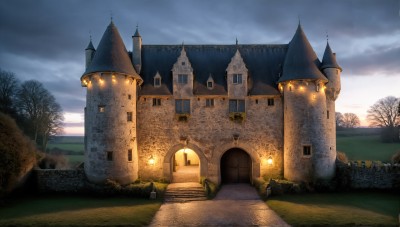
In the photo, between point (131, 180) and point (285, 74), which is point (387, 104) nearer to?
point (285, 74)

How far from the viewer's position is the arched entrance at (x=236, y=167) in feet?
92.6

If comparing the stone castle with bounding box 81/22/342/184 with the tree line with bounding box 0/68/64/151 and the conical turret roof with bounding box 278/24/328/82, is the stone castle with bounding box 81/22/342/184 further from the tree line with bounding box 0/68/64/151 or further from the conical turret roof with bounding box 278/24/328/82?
the tree line with bounding box 0/68/64/151

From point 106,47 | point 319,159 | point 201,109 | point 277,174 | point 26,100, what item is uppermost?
point 106,47

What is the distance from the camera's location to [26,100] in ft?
124

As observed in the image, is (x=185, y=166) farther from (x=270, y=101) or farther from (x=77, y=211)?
(x=77, y=211)

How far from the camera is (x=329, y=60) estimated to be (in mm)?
26078

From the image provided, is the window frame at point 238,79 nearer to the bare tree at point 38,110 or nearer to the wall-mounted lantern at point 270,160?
the wall-mounted lantern at point 270,160

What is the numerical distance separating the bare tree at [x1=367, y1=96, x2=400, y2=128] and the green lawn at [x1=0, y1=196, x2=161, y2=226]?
4975cm

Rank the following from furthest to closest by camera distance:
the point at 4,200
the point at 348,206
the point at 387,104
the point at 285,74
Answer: the point at 387,104 → the point at 285,74 → the point at 4,200 → the point at 348,206

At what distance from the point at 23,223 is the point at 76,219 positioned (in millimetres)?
2976

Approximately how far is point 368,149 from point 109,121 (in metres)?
43.5

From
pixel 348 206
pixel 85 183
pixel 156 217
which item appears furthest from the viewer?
pixel 85 183

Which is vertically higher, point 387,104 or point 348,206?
point 387,104

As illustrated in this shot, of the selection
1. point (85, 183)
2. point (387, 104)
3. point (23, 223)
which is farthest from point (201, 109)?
point (387, 104)
